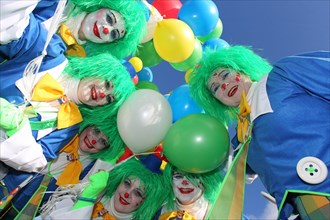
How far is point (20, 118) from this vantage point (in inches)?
70.0

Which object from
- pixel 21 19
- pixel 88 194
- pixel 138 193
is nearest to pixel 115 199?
pixel 138 193

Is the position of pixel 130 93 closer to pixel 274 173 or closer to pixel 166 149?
pixel 166 149

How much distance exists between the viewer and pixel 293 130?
157 centimetres

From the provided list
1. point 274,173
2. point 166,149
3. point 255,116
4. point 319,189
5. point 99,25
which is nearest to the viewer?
point 319,189

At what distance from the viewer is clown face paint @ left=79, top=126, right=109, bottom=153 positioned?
2324 millimetres

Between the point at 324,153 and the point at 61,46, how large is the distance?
1.61 metres

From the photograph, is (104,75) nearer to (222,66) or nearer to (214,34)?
(222,66)

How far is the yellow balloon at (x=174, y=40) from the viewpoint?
247cm

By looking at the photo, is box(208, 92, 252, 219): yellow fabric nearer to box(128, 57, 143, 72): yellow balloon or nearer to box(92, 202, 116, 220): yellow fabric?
box(92, 202, 116, 220): yellow fabric

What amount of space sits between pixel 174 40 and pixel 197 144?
898 mm

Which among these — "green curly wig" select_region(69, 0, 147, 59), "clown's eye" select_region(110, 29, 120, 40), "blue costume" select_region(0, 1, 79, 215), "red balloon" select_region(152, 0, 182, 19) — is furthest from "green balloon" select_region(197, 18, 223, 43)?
"blue costume" select_region(0, 1, 79, 215)

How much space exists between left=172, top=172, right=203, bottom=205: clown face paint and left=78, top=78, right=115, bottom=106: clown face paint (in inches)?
27.7

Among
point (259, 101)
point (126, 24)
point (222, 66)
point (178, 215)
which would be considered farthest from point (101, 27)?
point (178, 215)

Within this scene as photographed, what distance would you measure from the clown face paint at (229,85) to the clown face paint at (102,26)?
752mm
